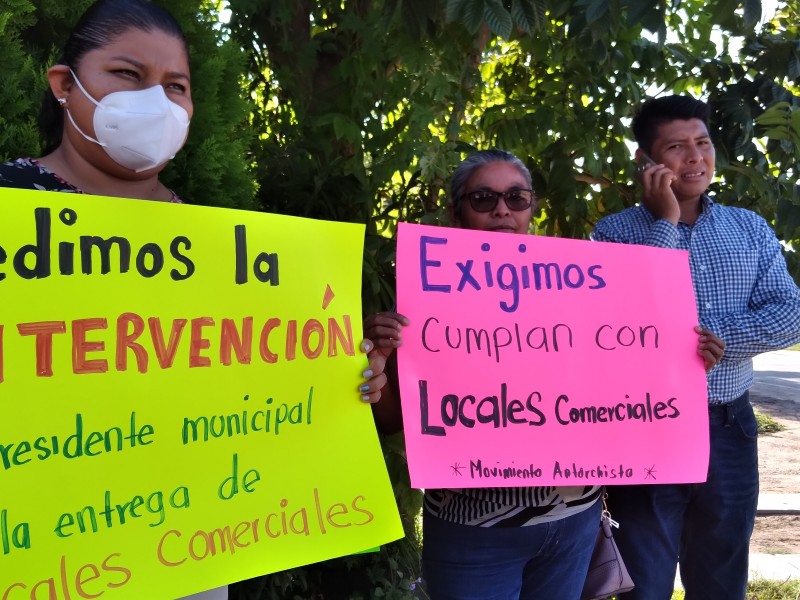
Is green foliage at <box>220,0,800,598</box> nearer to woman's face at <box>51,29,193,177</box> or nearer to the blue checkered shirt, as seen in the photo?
the blue checkered shirt

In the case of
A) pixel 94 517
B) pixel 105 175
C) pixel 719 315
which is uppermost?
pixel 105 175

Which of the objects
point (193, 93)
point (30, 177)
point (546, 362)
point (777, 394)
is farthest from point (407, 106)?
point (777, 394)

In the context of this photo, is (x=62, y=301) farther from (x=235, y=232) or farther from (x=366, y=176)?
(x=366, y=176)

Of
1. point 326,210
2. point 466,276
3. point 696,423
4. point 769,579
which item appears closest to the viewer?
point 466,276

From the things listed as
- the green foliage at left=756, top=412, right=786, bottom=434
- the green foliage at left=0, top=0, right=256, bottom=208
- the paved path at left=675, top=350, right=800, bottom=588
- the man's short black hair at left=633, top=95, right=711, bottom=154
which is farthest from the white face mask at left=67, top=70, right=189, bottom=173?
the green foliage at left=756, top=412, right=786, bottom=434

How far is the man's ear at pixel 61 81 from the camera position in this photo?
143 centimetres

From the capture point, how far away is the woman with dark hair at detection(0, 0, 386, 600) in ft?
4.62

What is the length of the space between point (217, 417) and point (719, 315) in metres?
1.41

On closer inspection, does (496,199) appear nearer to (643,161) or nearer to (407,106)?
(643,161)

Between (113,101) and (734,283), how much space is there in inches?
65.0

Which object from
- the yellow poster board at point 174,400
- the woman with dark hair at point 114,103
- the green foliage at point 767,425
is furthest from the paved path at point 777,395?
the woman with dark hair at point 114,103

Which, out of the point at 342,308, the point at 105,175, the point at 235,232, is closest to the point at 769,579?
the point at 342,308

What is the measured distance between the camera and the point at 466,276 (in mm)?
1810

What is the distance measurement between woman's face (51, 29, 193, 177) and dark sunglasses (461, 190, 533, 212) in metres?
0.79
